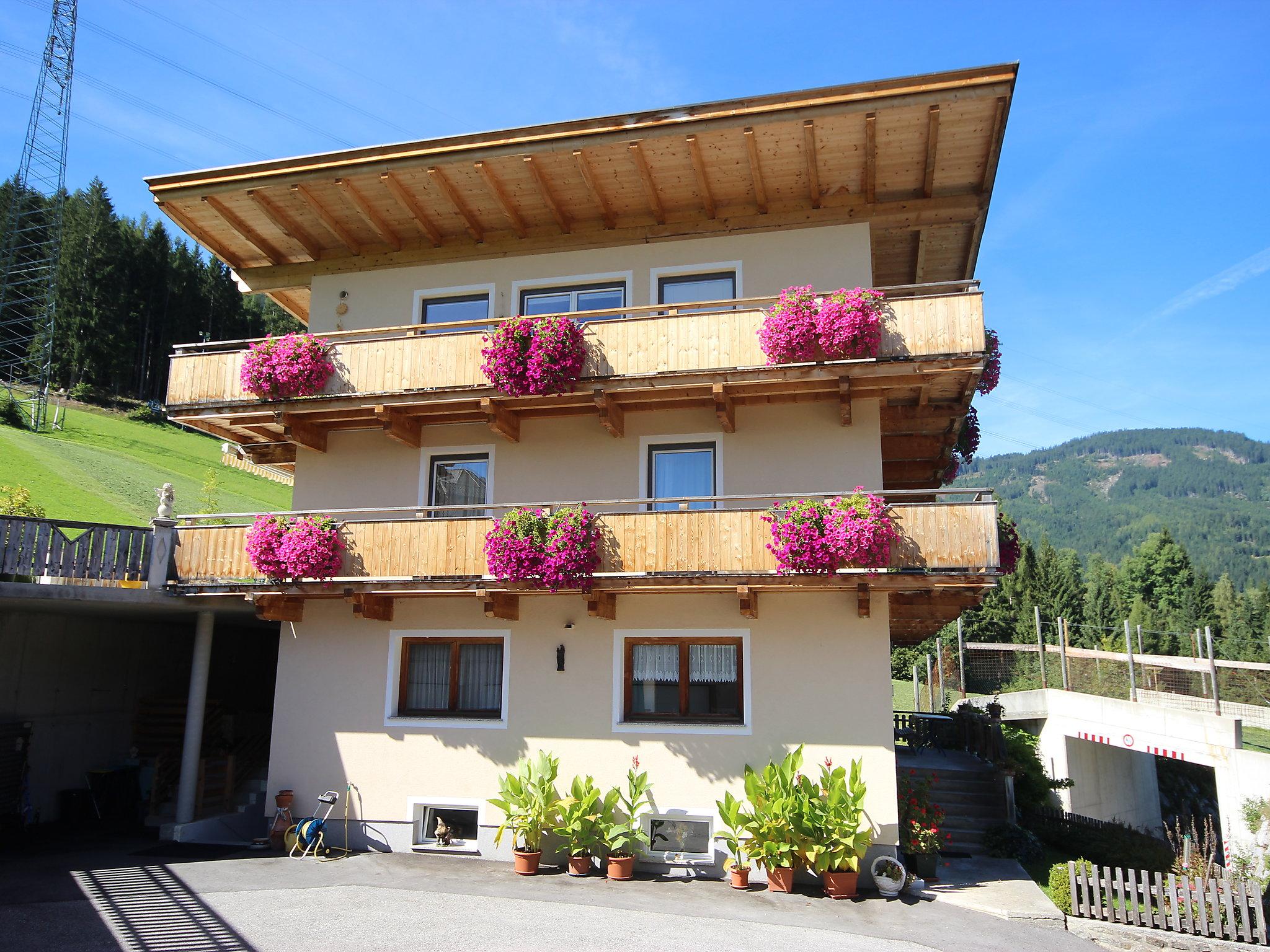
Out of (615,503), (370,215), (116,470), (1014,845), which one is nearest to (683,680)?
(615,503)

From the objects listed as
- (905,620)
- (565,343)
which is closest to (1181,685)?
(905,620)

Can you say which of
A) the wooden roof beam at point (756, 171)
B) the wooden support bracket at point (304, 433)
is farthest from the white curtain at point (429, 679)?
the wooden roof beam at point (756, 171)

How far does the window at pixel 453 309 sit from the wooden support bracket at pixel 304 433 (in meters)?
3.08

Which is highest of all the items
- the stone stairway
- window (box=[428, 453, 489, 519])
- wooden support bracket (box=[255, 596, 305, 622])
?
window (box=[428, 453, 489, 519])

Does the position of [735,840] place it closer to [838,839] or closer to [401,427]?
[838,839]

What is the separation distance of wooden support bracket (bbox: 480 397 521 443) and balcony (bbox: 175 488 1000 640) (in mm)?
1485

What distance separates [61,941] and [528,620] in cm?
827

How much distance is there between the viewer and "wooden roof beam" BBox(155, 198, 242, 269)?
19281mm

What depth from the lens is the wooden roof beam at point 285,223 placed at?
18906mm

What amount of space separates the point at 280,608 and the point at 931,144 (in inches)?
584

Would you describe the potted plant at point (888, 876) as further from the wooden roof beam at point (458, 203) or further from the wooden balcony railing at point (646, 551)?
the wooden roof beam at point (458, 203)

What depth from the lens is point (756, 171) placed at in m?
16.9

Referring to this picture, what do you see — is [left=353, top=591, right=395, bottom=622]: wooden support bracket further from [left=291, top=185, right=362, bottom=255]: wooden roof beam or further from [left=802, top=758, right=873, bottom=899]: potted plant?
[left=802, top=758, right=873, bottom=899]: potted plant

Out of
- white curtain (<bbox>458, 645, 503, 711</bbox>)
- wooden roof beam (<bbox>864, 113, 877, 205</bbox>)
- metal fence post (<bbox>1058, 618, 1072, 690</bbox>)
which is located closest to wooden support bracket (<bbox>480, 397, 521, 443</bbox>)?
white curtain (<bbox>458, 645, 503, 711</bbox>)
